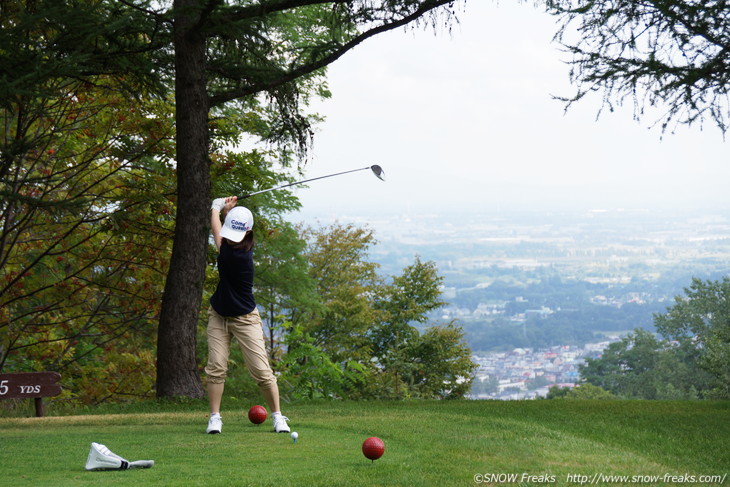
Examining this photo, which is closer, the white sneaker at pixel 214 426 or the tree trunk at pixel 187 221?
the white sneaker at pixel 214 426

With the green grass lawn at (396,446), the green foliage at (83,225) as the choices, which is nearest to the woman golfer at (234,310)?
the green grass lawn at (396,446)

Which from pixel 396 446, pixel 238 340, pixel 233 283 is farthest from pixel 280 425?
pixel 233 283

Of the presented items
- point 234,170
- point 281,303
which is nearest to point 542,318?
point 281,303

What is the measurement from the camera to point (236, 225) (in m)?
A: 6.83

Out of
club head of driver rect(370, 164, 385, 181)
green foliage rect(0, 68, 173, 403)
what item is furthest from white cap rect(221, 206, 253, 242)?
green foliage rect(0, 68, 173, 403)

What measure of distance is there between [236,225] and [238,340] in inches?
41.0

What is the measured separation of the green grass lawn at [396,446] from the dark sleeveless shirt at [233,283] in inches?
43.0

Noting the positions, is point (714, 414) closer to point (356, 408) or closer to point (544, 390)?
point (356, 408)

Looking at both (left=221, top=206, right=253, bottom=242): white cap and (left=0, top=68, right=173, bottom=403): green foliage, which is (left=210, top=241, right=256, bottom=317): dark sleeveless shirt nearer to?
(left=221, top=206, right=253, bottom=242): white cap

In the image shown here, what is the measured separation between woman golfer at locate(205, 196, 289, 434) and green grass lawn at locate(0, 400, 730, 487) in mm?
399

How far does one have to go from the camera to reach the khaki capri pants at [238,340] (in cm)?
709

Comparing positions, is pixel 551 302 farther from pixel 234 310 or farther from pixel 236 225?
pixel 236 225

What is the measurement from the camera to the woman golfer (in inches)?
269

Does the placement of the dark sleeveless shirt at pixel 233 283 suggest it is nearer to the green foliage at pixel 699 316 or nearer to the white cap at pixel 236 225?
the white cap at pixel 236 225
